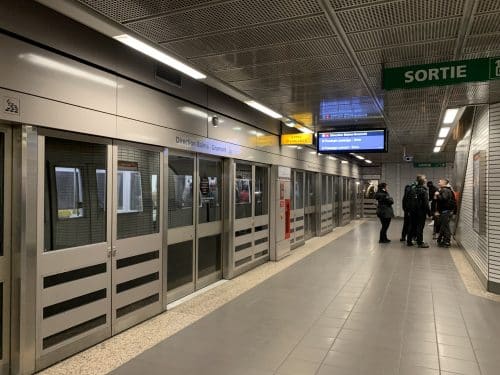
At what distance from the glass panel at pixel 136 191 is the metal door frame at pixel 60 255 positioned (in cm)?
21

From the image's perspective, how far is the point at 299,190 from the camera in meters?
9.88

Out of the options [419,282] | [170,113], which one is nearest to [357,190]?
[419,282]

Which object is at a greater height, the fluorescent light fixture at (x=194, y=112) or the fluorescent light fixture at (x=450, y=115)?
the fluorescent light fixture at (x=450, y=115)

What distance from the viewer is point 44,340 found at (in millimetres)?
3066

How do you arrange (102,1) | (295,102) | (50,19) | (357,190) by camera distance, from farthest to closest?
(357,190) < (295,102) < (50,19) < (102,1)

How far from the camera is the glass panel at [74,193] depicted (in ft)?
10.5

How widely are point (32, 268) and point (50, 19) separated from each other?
192cm

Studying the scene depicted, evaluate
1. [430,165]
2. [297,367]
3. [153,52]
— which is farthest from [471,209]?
[430,165]

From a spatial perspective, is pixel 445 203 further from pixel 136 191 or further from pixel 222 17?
pixel 222 17

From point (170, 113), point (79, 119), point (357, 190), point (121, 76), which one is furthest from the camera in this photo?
point (357, 190)

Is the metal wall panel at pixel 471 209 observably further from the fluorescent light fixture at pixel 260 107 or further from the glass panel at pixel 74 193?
the glass panel at pixel 74 193

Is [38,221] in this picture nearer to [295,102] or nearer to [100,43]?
[100,43]

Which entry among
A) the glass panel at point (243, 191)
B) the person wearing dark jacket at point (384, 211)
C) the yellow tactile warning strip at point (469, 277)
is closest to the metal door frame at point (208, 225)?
the glass panel at point (243, 191)

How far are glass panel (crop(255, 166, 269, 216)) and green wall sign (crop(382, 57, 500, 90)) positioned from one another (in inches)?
143
